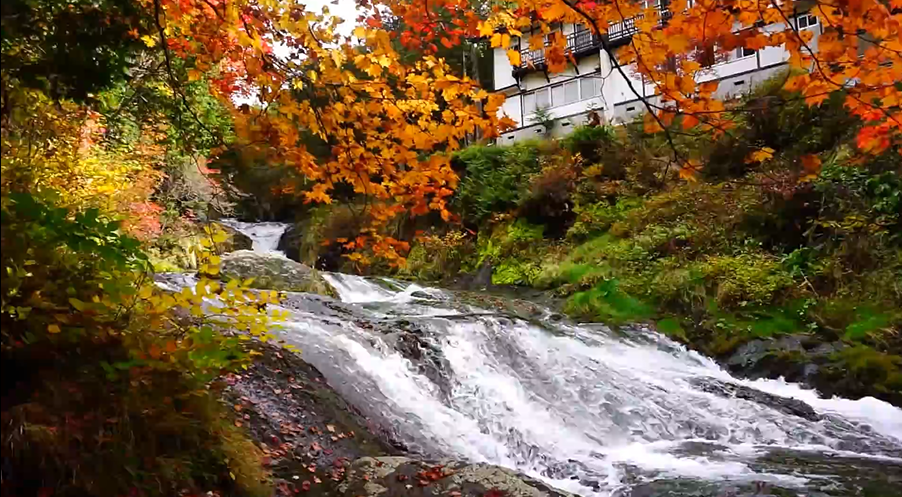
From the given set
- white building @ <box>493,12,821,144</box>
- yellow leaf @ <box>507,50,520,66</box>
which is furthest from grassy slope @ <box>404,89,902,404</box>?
yellow leaf @ <box>507,50,520,66</box>

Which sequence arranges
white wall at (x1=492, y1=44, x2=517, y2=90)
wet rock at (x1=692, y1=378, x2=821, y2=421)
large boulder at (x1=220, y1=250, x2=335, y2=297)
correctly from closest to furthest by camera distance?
wet rock at (x1=692, y1=378, x2=821, y2=421) < large boulder at (x1=220, y1=250, x2=335, y2=297) < white wall at (x1=492, y1=44, x2=517, y2=90)

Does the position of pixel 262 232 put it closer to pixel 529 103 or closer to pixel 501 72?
pixel 529 103

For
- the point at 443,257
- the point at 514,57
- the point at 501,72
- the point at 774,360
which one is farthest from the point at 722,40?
the point at 501,72

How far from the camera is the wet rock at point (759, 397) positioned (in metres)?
6.75

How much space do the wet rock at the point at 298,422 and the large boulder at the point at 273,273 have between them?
18.8ft

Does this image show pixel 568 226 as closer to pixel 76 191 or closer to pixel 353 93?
pixel 76 191

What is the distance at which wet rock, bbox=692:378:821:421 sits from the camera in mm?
6750

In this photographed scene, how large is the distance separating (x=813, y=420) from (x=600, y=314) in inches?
187

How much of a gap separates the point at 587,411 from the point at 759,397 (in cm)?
222

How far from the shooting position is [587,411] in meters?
6.66

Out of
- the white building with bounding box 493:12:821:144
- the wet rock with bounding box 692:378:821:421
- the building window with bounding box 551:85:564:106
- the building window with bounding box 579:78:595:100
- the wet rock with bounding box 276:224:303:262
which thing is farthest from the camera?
the building window with bounding box 551:85:564:106

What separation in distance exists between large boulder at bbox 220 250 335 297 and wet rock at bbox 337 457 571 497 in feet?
23.9

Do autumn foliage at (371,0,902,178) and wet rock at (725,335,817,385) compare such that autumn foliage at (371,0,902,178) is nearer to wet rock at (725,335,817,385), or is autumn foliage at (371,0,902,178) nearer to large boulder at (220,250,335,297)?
wet rock at (725,335,817,385)

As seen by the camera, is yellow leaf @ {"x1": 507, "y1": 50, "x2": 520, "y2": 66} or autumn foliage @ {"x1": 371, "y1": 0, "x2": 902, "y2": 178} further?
yellow leaf @ {"x1": 507, "y1": 50, "x2": 520, "y2": 66}
